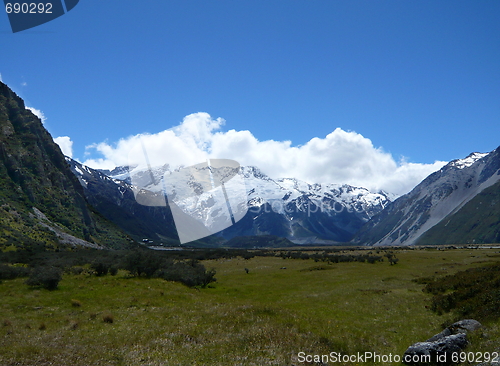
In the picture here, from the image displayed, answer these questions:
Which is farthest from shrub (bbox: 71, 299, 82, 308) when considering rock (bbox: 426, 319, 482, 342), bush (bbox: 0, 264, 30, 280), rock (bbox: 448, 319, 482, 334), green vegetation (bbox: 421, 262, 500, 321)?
green vegetation (bbox: 421, 262, 500, 321)

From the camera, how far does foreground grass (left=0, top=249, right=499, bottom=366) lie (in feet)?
54.4

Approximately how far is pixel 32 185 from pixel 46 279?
10478cm

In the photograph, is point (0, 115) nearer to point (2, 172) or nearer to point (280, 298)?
point (2, 172)

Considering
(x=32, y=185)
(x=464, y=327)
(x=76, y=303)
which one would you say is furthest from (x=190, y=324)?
(x=32, y=185)

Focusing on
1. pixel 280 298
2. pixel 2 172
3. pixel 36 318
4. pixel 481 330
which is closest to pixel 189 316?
pixel 36 318

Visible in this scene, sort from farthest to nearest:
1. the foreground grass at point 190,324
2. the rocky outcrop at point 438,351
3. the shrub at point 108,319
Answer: the shrub at point 108,319 → the foreground grass at point 190,324 → the rocky outcrop at point 438,351

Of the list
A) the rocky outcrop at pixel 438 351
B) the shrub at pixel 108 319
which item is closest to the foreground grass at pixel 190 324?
the shrub at pixel 108 319

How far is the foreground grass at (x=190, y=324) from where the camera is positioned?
16.6m

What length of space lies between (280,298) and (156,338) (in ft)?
66.2

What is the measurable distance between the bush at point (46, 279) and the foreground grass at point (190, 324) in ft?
3.84

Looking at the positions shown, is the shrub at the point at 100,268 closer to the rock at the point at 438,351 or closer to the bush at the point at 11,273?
the bush at the point at 11,273

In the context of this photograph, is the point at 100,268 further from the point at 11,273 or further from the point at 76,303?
the point at 76,303

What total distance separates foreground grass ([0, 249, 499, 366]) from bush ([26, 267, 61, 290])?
3.84 ft

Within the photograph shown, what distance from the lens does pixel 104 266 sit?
44.3m
